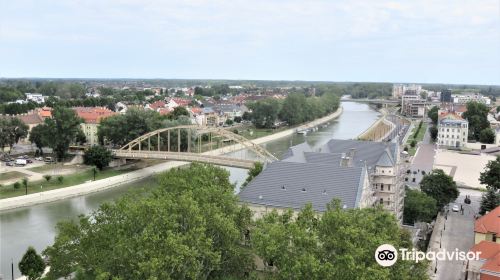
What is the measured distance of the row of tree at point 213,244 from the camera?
16.1m

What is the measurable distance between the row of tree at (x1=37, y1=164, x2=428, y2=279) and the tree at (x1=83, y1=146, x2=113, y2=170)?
2861 cm

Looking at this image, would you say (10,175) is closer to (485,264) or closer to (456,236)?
(456,236)

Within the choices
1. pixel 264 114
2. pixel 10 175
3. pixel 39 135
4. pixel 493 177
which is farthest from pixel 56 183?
pixel 264 114

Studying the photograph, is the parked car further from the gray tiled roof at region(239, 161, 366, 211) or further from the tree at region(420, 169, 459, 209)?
the tree at region(420, 169, 459, 209)

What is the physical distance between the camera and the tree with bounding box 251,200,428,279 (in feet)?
50.9

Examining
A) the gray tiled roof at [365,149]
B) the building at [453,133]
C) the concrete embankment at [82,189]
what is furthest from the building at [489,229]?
the building at [453,133]

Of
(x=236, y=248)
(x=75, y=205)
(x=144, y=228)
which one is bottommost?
(x=75, y=205)

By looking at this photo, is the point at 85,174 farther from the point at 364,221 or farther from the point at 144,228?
the point at 364,221

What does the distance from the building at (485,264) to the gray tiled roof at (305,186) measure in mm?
5992

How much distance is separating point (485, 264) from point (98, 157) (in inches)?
1485

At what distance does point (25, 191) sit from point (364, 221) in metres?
32.0

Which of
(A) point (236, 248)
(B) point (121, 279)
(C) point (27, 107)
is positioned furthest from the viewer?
(C) point (27, 107)

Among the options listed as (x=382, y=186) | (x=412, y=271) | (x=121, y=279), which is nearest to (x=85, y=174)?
(x=382, y=186)

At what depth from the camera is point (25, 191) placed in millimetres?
39781
